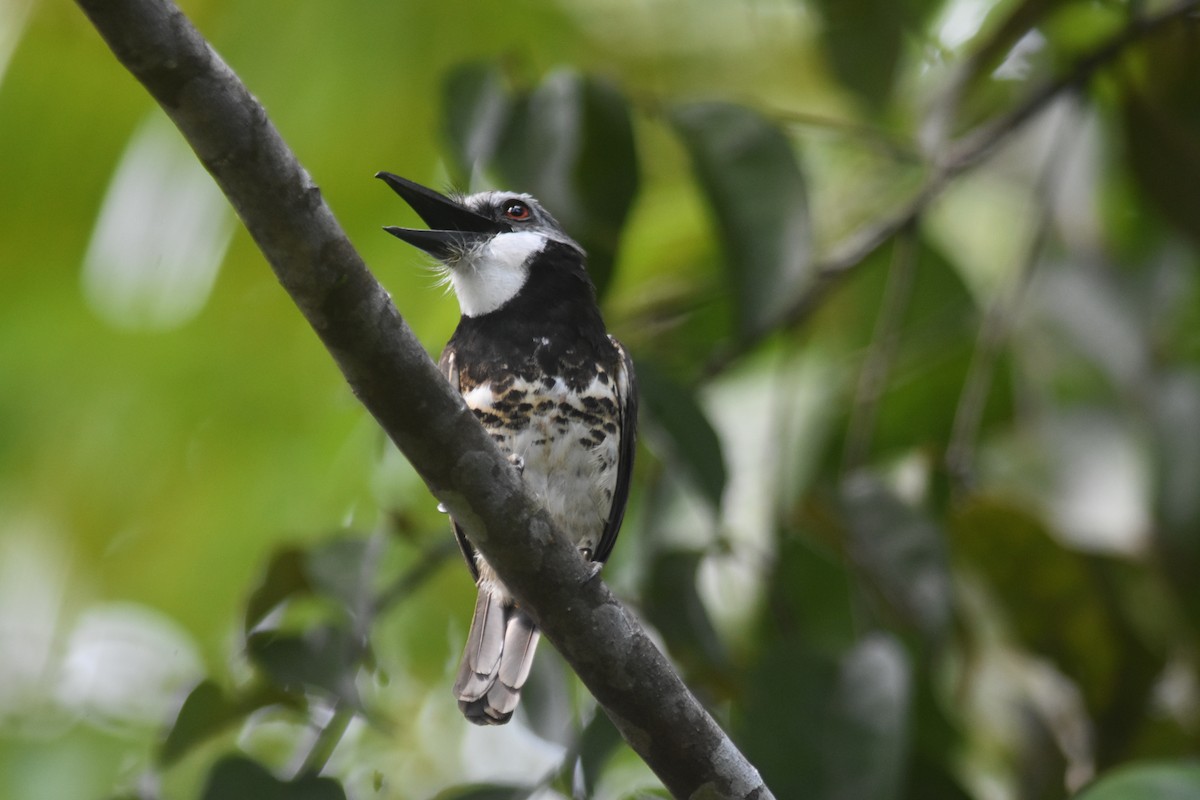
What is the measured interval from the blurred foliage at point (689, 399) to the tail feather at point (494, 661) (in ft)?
1.83

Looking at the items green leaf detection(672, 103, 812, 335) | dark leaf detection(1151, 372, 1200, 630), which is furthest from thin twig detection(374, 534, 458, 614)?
dark leaf detection(1151, 372, 1200, 630)

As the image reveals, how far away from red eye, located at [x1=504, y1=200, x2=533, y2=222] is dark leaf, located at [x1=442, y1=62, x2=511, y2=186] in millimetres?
115

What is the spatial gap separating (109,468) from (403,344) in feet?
10.0

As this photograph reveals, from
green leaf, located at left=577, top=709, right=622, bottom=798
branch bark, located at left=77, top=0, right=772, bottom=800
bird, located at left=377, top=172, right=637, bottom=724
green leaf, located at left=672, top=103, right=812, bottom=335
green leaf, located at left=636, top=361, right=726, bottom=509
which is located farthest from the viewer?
green leaf, located at left=672, top=103, right=812, bottom=335

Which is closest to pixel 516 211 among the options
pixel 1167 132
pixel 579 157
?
pixel 579 157

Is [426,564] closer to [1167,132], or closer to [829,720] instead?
[829,720]

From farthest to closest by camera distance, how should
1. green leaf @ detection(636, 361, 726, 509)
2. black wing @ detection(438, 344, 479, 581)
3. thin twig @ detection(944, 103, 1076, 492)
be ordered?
thin twig @ detection(944, 103, 1076, 492) < green leaf @ detection(636, 361, 726, 509) < black wing @ detection(438, 344, 479, 581)

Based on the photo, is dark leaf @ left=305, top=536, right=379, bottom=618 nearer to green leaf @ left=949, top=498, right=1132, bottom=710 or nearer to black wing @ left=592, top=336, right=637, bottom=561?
black wing @ left=592, top=336, right=637, bottom=561

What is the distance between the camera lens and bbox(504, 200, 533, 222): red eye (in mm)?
3254

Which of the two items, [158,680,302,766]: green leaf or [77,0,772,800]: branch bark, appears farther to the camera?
[158,680,302,766]: green leaf

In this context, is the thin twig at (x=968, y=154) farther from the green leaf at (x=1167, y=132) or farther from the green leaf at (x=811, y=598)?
the green leaf at (x=811, y=598)

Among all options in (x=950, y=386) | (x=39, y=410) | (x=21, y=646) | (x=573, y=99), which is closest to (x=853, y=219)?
(x=950, y=386)

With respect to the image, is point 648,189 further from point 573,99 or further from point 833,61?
point 573,99

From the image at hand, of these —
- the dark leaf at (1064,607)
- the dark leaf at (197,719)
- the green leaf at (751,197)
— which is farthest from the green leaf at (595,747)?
the dark leaf at (1064,607)
